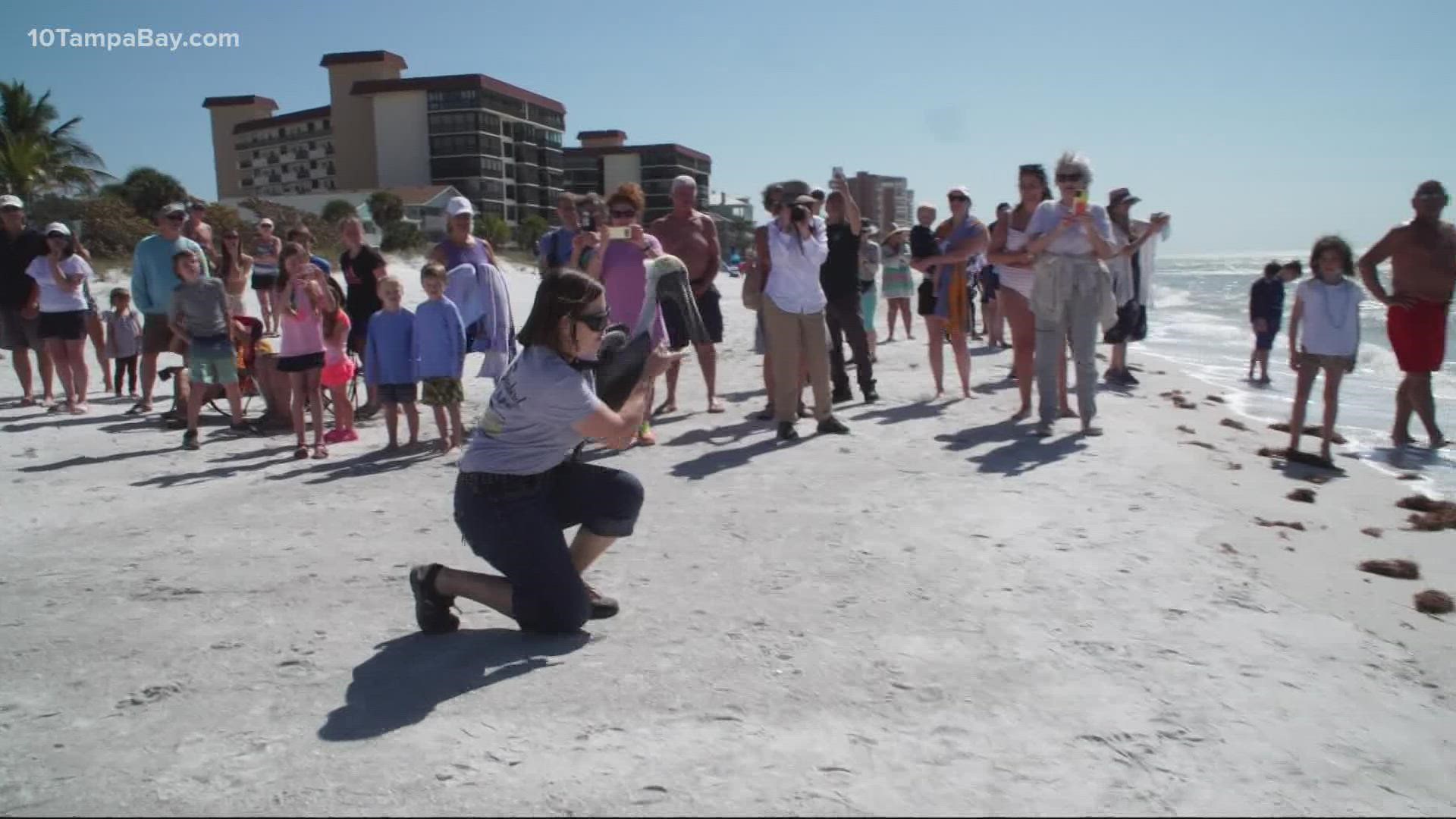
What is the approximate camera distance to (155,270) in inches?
351

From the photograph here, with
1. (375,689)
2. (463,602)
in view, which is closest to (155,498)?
(463,602)

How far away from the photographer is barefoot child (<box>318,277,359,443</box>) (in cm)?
795

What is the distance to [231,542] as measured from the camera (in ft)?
17.5

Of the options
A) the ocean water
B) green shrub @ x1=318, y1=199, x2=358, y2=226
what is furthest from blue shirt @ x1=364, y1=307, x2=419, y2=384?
green shrub @ x1=318, y1=199, x2=358, y2=226

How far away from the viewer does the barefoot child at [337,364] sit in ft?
26.1

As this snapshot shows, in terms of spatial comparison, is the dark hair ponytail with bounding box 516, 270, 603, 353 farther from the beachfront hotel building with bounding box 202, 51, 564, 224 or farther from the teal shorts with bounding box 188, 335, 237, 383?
the beachfront hotel building with bounding box 202, 51, 564, 224

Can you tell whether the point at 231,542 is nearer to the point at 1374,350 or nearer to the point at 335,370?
the point at 335,370

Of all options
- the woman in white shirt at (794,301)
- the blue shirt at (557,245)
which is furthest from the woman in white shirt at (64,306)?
the woman in white shirt at (794,301)

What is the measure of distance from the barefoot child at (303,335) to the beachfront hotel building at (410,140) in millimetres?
69928

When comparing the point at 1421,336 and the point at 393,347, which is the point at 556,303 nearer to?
the point at 393,347

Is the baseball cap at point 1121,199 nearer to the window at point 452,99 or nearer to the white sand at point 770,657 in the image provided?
the white sand at point 770,657

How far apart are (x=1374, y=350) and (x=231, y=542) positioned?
19208 millimetres

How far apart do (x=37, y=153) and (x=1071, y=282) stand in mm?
43686

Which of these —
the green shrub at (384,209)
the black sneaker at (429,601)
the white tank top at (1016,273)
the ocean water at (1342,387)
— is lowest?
the ocean water at (1342,387)
